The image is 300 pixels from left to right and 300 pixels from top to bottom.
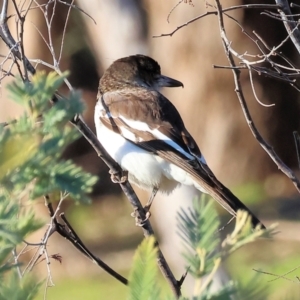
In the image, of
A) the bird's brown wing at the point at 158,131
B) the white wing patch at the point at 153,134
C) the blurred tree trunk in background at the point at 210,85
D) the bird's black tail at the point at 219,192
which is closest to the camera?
the bird's black tail at the point at 219,192

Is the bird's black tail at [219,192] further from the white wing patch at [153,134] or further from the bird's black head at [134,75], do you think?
the bird's black head at [134,75]

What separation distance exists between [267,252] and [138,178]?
5476 mm

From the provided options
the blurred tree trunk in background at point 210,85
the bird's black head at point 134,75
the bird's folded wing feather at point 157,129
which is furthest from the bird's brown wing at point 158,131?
the blurred tree trunk in background at point 210,85

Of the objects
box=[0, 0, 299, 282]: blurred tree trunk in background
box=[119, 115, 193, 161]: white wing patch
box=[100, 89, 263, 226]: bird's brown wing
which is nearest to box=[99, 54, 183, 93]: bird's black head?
box=[100, 89, 263, 226]: bird's brown wing

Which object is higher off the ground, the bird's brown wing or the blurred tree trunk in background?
the bird's brown wing

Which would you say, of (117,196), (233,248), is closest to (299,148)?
(233,248)

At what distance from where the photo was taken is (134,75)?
4.27m

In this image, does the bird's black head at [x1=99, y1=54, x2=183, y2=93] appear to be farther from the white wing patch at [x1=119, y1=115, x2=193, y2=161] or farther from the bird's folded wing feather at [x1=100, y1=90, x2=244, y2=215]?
the white wing patch at [x1=119, y1=115, x2=193, y2=161]

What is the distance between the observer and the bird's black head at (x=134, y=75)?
4.24 meters

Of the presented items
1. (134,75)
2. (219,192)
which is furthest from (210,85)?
(219,192)

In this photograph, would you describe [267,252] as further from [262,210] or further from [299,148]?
[299,148]

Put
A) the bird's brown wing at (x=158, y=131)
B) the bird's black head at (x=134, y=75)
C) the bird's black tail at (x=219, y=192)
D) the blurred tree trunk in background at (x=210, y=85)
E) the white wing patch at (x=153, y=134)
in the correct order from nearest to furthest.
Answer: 1. the bird's black tail at (x=219, y=192)
2. the bird's brown wing at (x=158, y=131)
3. the white wing patch at (x=153, y=134)
4. the bird's black head at (x=134, y=75)
5. the blurred tree trunk in background at (x=210, y=85)

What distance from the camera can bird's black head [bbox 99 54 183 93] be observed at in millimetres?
4238

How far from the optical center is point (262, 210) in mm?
10320
